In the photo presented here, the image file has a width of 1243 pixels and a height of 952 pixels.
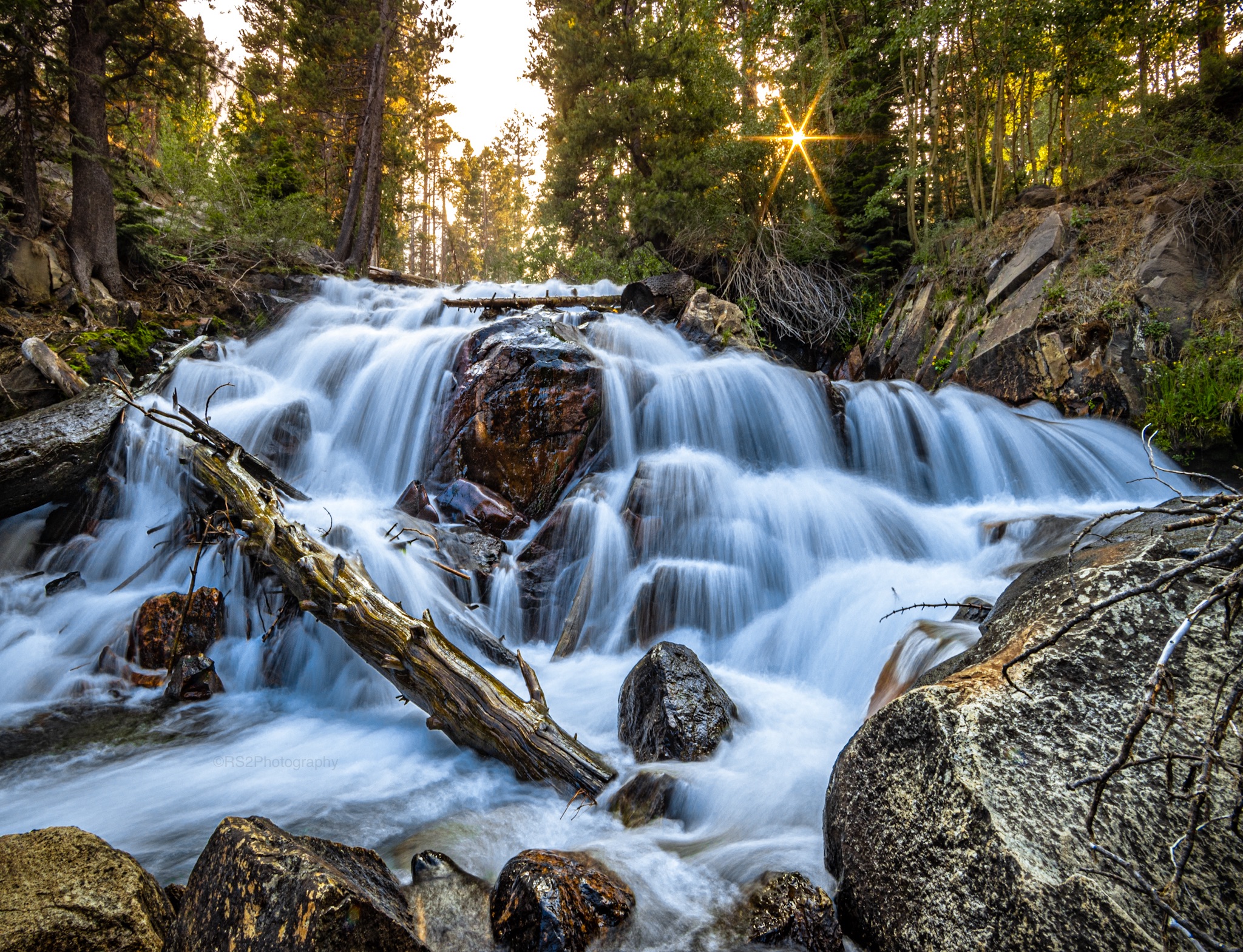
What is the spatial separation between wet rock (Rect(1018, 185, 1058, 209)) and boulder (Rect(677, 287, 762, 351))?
182 inches

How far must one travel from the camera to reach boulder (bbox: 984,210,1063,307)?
852 centimetres

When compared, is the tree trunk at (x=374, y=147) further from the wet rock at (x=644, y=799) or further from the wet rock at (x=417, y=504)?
the wet rock at (x=644, y=799)

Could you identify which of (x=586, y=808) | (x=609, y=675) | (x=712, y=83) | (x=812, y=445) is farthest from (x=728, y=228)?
(x=586, y=808)

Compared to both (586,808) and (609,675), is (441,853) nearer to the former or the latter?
(586,808)

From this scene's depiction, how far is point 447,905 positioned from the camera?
257 cm

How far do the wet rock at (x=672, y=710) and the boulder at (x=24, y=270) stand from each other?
9.60m

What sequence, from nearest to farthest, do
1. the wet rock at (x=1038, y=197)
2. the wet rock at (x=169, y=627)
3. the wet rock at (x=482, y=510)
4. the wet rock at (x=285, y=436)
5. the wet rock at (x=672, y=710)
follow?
the wet rock at (x=672, y=710) < the wet rock at (x=169, y=627) < the wet rock at (x=482, y=510) < the wet rock at (x=285, y=436) < the wet rock at (x=1038, y=197)

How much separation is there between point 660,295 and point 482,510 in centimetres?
650

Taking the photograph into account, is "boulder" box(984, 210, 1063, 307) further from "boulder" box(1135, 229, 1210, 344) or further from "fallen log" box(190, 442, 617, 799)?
"fallen log" box(190, 442, 617, 799)

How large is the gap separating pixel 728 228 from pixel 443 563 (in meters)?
9.48

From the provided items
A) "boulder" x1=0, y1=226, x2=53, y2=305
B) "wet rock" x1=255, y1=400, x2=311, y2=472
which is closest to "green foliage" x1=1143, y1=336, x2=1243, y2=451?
"wet rock" x1=255, y1=400, x2=311, y2=472

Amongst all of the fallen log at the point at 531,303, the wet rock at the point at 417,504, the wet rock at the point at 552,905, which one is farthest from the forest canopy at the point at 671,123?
the wet rock at the point at 552,905

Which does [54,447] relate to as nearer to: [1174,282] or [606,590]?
[606,590]

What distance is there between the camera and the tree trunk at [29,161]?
27.9 ft
